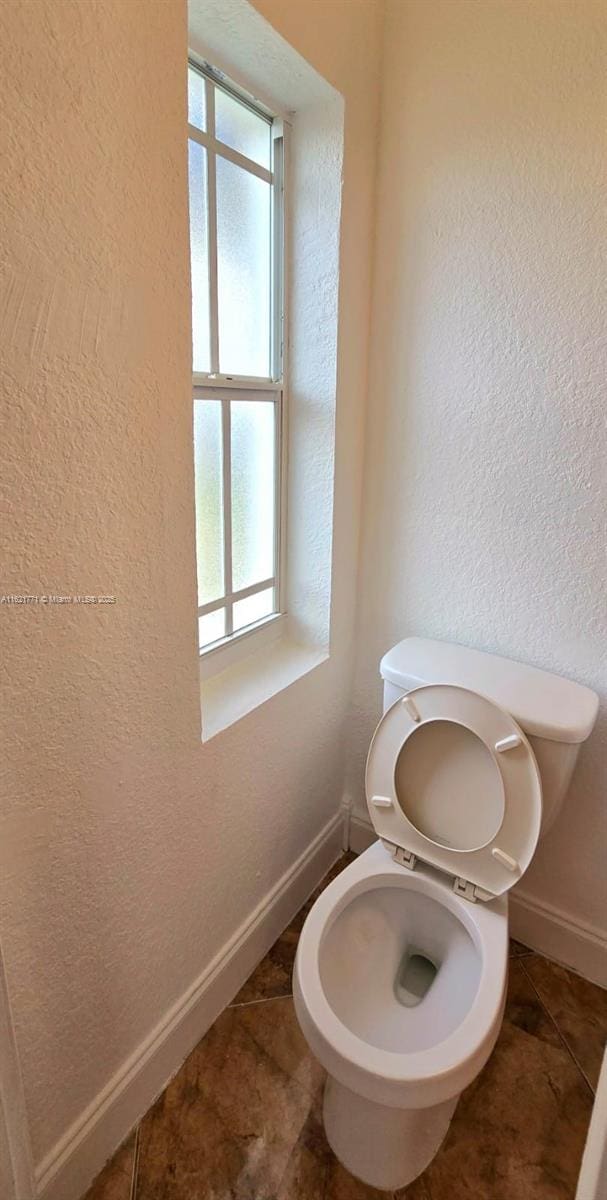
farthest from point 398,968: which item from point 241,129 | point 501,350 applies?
point 241,129

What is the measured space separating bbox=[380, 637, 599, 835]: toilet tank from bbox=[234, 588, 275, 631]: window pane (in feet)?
1.13

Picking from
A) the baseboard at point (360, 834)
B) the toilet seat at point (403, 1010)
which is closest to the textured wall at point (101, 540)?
the toilet seat at point (403, 1010)

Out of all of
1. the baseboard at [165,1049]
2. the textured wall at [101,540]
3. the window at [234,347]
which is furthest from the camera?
the window at [234,347]

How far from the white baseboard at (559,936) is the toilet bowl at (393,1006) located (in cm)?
37

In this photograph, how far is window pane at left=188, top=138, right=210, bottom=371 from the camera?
1073 mm

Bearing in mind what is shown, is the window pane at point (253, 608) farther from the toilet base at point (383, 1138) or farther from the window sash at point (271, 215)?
the toilet base at point (383, 1138)

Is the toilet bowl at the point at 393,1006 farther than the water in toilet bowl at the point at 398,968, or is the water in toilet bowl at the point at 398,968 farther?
the water in toilet bowl at the point at 398,968

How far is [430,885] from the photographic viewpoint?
4.04ft

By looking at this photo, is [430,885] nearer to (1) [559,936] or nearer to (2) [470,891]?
(2) [470,891]

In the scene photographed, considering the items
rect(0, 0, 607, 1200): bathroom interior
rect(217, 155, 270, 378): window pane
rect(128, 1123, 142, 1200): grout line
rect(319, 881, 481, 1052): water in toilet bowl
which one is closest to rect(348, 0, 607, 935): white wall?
rect(0, 0, 607, 1200): bathroom interior

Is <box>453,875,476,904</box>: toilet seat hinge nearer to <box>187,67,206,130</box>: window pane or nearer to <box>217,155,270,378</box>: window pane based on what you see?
<box>217,155,270,378</box>: window pane

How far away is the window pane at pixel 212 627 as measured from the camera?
129 cm

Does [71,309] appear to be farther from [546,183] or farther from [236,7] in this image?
[546,183]

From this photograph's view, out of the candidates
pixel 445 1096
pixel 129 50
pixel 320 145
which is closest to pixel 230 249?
pixel 320 145
